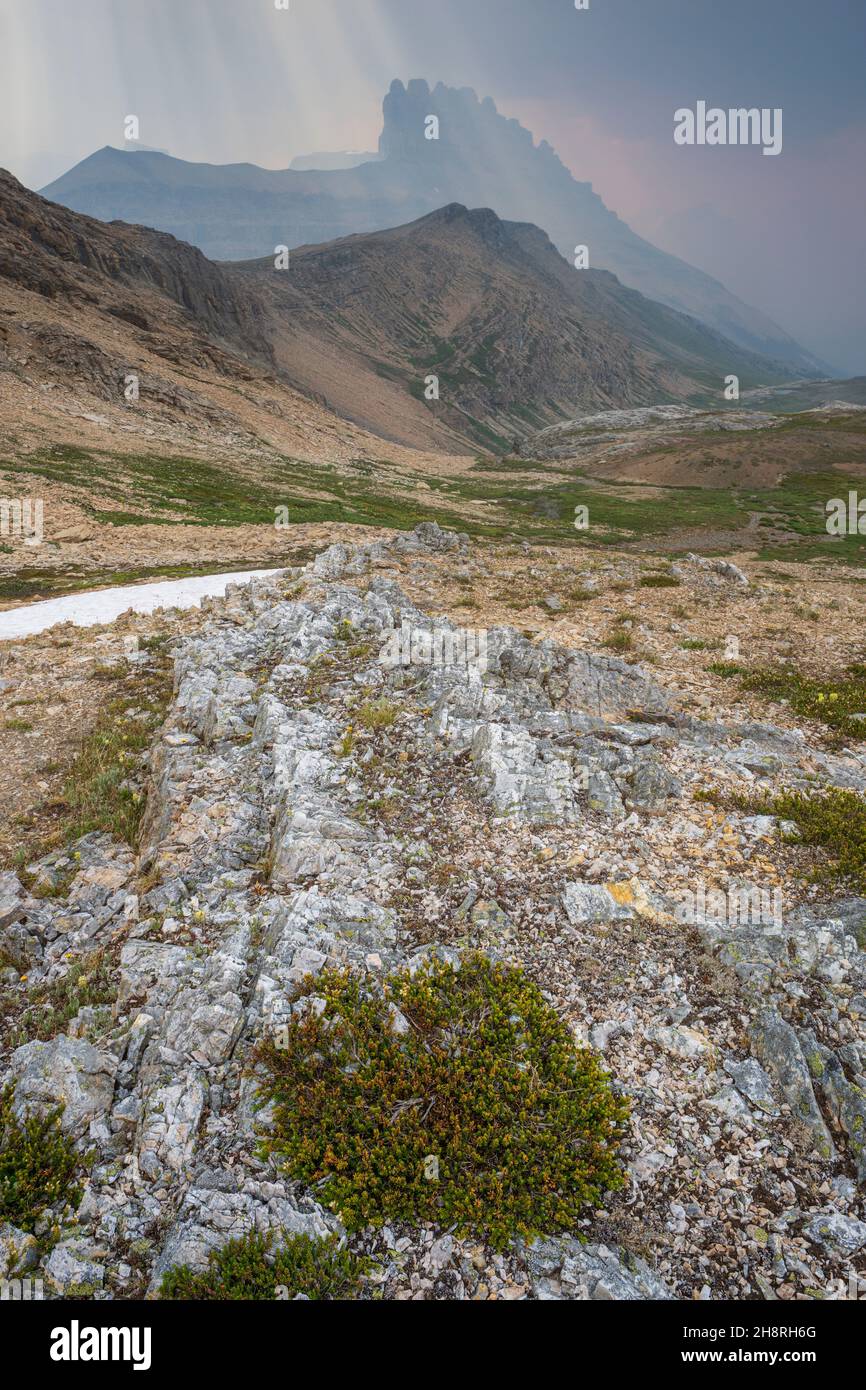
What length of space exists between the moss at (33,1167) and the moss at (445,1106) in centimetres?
202

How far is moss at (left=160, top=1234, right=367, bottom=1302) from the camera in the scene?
5.27 metres

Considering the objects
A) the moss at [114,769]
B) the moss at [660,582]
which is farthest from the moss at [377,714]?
the moss at [660,582]

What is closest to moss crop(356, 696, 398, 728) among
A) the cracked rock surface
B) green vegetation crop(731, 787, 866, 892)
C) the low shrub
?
the cracked rock surface

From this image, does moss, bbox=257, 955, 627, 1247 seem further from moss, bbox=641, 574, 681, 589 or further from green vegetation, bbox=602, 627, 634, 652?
moss, bbox=641, 574, 681, 589

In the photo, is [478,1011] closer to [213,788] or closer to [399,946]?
[399,946]

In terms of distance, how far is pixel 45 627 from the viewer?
2483 centimetres

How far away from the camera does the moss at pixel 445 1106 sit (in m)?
5.91

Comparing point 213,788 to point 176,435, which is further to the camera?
point 176,435

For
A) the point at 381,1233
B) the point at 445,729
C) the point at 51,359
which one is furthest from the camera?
the point at 51,359

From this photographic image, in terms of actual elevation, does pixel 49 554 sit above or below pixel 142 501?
below

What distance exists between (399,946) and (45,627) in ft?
75.2

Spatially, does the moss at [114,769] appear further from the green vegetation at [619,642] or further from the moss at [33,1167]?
the green vegetation at [619,642]

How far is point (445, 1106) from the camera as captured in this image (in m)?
6.59

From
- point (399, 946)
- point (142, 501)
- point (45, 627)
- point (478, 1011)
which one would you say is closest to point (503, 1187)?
point (478, 1011)
